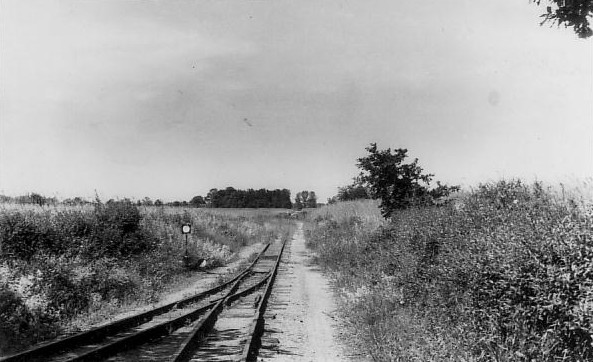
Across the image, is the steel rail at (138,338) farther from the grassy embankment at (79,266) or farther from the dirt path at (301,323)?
the dirt path at (301,323)

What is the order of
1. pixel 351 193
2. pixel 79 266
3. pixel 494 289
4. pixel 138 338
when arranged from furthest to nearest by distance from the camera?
pixel 351 193 < pixel 79 266 < pixel 138 338 < pixel 494 289

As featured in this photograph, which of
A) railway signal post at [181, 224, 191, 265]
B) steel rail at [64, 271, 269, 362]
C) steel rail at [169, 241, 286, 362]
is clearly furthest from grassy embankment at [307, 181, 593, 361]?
railway signal post at [181, 224, 191, 265]

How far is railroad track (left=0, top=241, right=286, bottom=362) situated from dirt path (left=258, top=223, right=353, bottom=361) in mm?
399

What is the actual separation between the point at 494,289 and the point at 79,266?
12926 mm

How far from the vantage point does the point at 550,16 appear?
24.5 ft

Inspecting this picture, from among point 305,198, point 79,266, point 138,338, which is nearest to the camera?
point 138,338

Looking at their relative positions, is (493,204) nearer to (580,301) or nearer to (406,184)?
(580,301)

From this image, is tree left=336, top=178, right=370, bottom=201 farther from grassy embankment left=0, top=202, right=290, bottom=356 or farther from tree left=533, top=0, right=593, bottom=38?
tree left=533, top=0, right=593, bottom=38

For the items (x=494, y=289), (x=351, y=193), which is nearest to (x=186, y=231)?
(x=494, y=289)

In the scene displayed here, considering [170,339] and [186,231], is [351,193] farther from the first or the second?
[170,339]

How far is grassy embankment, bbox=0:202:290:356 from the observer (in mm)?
10695

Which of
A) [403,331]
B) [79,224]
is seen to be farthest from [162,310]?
[79,224]

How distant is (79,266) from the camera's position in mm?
15188

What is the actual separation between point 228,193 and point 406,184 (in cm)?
11761
